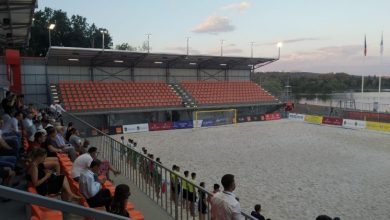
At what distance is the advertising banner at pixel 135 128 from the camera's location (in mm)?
30519

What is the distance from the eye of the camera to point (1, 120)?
8656 mm

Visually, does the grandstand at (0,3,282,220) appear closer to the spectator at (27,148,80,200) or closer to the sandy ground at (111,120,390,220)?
the sandy ground at (111,120,390,220)

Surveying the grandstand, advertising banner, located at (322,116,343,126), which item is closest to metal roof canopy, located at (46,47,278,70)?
the grandstand

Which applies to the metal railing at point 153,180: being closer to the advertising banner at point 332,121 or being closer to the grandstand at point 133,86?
the grandstand at point 133,86

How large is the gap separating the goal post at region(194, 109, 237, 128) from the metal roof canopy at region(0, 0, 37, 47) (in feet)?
63.9

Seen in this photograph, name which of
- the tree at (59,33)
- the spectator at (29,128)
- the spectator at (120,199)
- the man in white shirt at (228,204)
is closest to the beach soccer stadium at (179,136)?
the spectator at (29,128)

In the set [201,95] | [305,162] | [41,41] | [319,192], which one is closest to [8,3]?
[319,192]

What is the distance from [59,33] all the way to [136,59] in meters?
30.6

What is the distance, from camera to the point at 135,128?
31094 millimetres

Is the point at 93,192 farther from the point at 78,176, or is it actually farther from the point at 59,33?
the point at 59,33

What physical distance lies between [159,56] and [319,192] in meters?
25.0

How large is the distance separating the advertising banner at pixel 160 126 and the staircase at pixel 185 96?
3.76 metres

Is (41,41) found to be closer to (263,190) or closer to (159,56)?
(159,56)

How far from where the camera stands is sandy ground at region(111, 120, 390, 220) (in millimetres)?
12008
